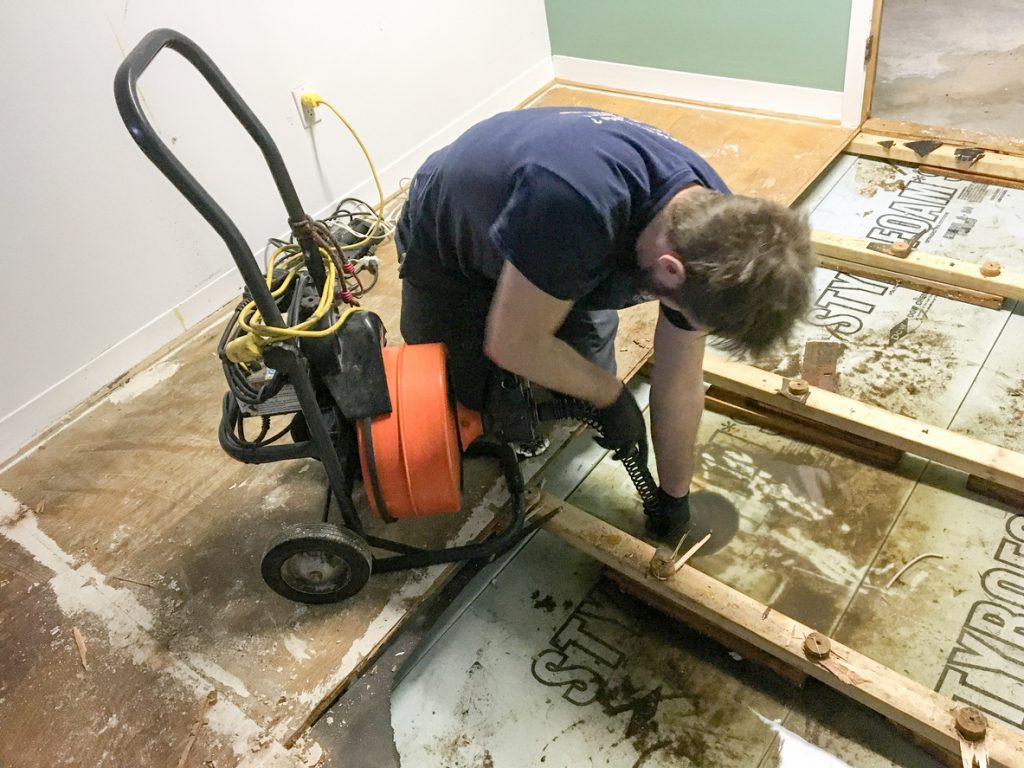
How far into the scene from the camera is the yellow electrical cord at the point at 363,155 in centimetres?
222

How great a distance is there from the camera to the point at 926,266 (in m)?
1.95

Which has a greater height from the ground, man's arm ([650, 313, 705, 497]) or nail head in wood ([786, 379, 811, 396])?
man's arm ([650, 313, 705, 497])

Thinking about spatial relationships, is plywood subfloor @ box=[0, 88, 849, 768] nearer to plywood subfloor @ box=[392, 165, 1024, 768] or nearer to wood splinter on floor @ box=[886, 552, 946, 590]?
plywood subfloor @ box=[392, 165, 1024, 768]

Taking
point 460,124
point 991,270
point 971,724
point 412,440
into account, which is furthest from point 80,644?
point 991,270

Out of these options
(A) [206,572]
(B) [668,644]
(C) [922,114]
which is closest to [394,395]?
(A) [206,572]

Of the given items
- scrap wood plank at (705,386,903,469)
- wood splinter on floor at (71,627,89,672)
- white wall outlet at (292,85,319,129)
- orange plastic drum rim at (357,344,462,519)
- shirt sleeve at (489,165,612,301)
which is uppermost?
shirt sleeve at (489,165,612,301)

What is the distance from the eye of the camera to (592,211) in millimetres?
1008

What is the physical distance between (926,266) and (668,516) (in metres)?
1.01

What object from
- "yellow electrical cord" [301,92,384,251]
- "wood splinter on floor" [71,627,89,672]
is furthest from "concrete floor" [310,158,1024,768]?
"yellow electrical cord" [301,92,384,251]

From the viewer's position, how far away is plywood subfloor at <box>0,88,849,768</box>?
1312 mm

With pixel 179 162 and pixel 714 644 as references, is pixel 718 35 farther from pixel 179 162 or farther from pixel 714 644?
pixel 179 162

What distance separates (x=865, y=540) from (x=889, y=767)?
432 millimetres

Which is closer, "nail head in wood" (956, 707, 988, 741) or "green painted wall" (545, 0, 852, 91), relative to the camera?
"nail head in wood" (956, 707, 988, 741)

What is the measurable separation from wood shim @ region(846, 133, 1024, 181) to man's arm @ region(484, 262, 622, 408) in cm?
167
